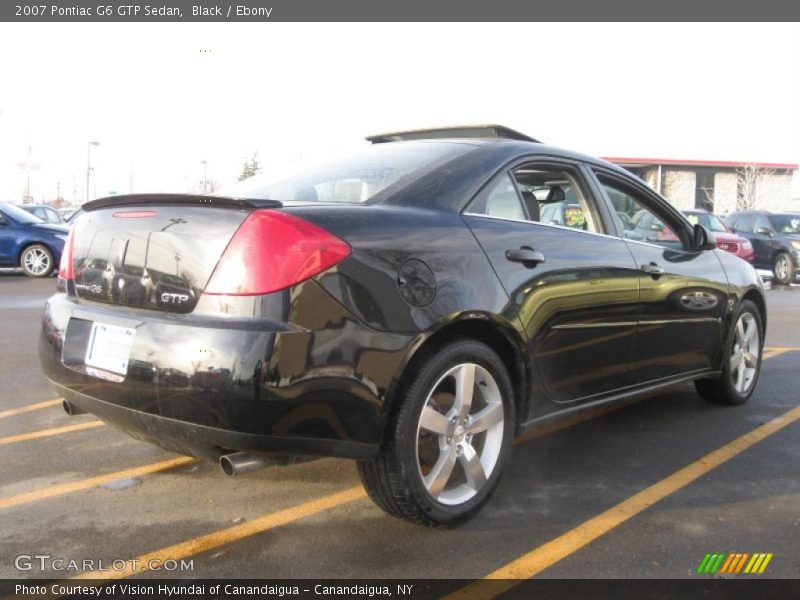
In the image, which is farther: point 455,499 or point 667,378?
point 667,378

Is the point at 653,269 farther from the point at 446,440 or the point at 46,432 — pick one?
the point at 46,432

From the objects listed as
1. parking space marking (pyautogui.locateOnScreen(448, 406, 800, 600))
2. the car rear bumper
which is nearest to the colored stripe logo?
parking space marking (pyautogui.locateOnScreen(448, 406, 800, 600))

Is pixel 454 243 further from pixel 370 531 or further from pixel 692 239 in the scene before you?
pixel 692 239

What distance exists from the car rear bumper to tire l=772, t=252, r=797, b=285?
16.4 metres

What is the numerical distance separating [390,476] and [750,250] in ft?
49.2

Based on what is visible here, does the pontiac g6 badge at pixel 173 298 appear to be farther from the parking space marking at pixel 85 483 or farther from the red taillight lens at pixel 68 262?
the parking space marking at pixel 85 483

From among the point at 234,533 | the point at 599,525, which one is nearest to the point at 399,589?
the point at 234,533

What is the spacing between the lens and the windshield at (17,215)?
14008mm

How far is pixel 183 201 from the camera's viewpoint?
2.74 m

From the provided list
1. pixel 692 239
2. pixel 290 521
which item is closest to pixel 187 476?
pixel 290 521

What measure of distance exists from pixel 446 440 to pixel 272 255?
39.9 inches

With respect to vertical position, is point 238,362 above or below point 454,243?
below

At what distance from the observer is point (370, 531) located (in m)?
2.93

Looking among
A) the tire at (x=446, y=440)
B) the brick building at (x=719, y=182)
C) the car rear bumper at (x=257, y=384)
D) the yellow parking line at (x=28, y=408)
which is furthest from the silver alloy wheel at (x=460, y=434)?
the brick building at (x=719, y=182)
